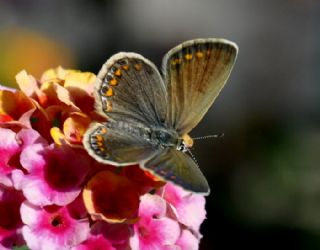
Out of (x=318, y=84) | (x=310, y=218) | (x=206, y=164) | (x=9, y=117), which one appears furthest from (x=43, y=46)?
(x=9, y=117)

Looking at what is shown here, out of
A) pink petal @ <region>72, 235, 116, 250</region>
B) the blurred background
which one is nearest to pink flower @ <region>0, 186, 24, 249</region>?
pink petal @ <region>72, 235, 116, 250</region>

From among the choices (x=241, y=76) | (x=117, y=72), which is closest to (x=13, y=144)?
(x=117, y=72)

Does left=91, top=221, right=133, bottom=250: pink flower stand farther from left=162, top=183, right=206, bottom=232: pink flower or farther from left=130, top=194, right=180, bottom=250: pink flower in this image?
left=162, top=183, right=206, bottom=232: pink flower

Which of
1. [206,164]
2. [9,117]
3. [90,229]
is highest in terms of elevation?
[9,117]

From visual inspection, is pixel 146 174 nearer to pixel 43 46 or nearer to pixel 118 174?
pixel 118 174

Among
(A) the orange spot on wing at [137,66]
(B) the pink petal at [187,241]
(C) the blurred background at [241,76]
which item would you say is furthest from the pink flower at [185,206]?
(C) the blurred background at [241,76]

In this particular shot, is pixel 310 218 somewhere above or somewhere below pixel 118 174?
below
